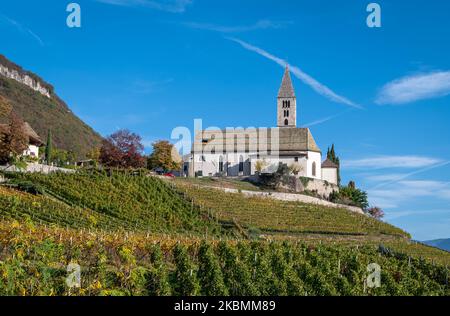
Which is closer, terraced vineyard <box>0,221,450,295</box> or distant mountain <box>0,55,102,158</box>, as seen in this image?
terraced vineyard <box>0,221,450,295</box>

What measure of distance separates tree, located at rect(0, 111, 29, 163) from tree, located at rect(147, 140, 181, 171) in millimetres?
20688

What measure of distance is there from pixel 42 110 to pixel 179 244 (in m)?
106

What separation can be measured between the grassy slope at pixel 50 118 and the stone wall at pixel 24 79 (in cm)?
339

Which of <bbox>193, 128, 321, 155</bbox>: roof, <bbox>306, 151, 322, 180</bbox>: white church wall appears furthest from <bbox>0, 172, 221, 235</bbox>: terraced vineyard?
<bbox>193, 128, 321, 155</bbox>: roof

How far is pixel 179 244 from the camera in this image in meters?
26.4

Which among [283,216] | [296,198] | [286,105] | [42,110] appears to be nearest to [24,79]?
[42,110]

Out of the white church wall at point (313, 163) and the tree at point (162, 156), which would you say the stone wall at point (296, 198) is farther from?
the tree at point (162, 156)

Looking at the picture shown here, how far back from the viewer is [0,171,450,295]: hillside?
67.8 ft

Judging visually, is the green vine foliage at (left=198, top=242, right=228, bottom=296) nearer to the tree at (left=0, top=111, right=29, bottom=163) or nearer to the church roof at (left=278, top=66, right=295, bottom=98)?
the tree at (left=0, top=111, right=29, bottom=163)

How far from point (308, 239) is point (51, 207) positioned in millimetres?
16918

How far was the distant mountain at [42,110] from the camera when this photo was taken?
11431 cm

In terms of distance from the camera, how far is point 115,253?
989 inches
